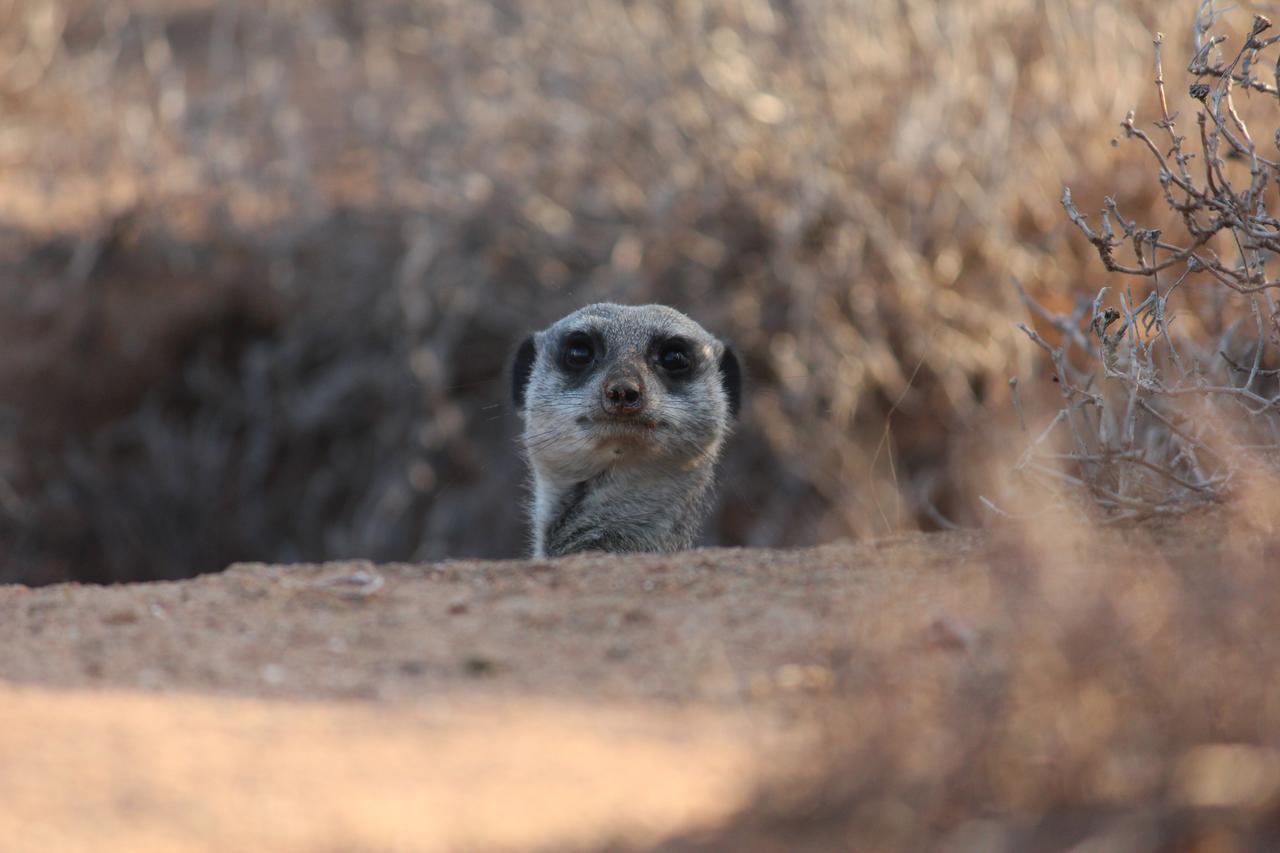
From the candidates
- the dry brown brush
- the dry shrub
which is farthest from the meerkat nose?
the dry shrub

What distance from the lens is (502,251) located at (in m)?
8.25

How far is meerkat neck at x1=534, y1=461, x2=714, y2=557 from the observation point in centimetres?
477

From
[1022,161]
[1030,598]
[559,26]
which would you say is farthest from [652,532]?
[559,26]

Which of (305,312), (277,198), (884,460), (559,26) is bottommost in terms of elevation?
(884,460)

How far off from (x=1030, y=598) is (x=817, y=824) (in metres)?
0.50

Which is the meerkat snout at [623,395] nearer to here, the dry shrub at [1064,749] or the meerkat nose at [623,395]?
the meerkat nose at [623,395]

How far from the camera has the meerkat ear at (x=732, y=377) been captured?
5293 millimetres

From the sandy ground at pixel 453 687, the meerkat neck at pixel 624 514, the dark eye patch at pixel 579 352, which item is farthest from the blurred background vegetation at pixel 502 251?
the sandy ground at pixel 453 687

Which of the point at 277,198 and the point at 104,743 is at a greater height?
the point at 277,198

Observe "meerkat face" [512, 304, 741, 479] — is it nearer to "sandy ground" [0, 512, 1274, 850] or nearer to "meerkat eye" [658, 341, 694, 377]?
"meerkat eye" [658, 341, 694, 377]

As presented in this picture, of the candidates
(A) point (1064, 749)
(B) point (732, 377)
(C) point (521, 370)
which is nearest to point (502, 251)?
(C) point (521, 370)

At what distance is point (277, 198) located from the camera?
895 centimetres

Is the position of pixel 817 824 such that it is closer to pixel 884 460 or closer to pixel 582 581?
pixel 582 581

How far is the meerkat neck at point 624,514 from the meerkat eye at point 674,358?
33 centimetres
